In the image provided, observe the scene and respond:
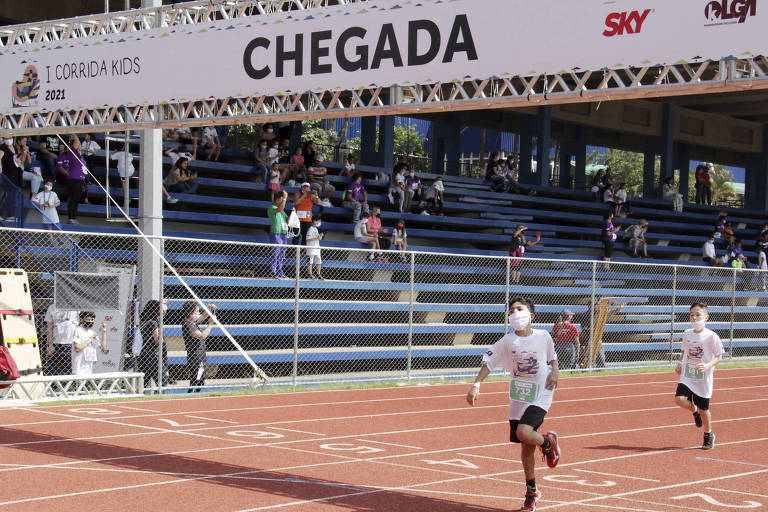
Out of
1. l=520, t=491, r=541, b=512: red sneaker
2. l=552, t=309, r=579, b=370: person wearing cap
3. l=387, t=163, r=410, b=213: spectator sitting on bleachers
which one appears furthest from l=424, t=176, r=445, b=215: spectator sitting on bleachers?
l=520, t=491, r=541, b=512: red sneaker

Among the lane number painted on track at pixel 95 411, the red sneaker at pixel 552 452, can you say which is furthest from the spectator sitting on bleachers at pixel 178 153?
the red sneaker at pixel 552 452

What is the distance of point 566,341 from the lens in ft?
70.1

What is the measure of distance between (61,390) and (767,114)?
35774 millimetres

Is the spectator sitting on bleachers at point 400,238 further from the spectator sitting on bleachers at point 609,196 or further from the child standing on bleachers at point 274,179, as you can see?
the spectator sitting on bleachers at point 609,196

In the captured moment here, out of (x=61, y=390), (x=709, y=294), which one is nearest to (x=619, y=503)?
(x=61, y=390)

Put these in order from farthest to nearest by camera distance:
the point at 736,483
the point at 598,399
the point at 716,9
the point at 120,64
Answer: the point at 598,399 → the point at 120,64 → the point at 736,483 → the point at 716,9

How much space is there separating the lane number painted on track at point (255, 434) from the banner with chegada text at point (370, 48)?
4092mm

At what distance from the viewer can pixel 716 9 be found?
9297 millimetres

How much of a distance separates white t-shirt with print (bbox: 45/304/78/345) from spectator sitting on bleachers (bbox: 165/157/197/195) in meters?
7.54

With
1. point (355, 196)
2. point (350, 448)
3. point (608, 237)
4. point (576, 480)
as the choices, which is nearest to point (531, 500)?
point (576, 480)

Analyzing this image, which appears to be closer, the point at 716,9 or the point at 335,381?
the point at 716,9

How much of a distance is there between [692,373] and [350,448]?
4327 mm

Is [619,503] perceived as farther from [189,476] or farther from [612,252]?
[612,252]

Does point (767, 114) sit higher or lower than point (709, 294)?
higher
